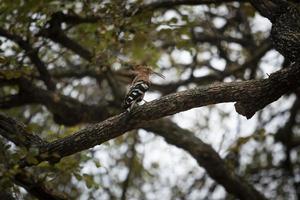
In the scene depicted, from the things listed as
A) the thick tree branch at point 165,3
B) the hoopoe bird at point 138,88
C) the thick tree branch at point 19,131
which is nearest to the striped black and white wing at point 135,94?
the hoopoe bird at point 138,88

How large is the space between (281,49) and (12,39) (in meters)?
3.25

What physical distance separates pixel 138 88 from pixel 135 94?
137 mm

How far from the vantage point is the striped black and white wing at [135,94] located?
512cm

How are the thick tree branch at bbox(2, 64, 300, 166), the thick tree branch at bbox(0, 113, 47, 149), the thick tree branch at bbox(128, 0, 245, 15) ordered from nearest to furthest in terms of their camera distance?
the thick tree branch at bbox(2, 64, 300, 166) → the thick tree branch at bbox(0, 113, 47, 149) → the thick tree branch at bbox(128, 0, 245, 15)

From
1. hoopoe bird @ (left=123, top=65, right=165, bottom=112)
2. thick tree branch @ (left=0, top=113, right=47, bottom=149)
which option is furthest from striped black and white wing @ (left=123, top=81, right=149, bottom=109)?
thick tree branch @ (left=0, top=113, right=47, bottom=149)

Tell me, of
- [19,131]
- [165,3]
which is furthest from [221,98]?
[165,3]

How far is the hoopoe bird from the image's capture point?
5121mm

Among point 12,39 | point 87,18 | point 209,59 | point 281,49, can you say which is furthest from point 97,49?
point 209,59

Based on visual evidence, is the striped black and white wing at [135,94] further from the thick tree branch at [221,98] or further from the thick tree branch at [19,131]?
the thick tree branch at [19,131]

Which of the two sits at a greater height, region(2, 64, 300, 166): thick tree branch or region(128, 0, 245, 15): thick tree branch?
region(2, 64, 300, 166): thick tree branch

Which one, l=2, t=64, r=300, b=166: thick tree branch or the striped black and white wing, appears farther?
the striped black and white wing

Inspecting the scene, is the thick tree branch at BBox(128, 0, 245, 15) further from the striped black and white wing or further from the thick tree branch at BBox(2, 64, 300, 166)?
the thick tree branch at BBox(2, 64, 300, 166)

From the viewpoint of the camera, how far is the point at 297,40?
514cm

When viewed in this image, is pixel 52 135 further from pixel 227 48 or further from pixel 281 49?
pixel 227 48
